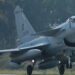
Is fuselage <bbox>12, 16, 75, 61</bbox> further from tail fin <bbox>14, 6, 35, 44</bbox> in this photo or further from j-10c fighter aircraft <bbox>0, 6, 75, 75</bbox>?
tail fin <bbox>14, 6, 35, 44</bbox>

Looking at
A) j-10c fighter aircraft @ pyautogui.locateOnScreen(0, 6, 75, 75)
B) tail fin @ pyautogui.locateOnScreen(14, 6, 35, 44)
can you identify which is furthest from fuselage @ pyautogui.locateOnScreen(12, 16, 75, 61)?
tail fin @ pyautogui.locateOnScreen(14, 6, 35, 44)

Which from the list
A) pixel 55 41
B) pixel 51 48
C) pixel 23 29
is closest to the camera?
pixel 55 41

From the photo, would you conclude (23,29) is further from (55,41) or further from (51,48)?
(55,41)

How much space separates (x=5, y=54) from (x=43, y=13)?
1572 inches

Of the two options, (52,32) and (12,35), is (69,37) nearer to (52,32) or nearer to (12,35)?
(52,32)

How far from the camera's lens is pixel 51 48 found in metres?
22.7

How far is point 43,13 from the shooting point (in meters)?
63.3

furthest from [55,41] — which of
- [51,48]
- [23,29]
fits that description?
[23,29]

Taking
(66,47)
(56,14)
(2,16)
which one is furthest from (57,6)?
(66,47)

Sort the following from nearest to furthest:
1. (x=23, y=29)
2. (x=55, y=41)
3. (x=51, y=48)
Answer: (x=55, y=41)
(x=51, y=48)
(x=23, y=29)

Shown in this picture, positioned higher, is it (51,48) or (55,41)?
(55,41)

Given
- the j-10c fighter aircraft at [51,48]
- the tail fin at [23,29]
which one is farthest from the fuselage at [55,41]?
the tail fin at [23,29]

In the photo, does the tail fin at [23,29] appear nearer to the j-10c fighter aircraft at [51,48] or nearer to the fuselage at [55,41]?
the j-10c fighter aircraft at [51,48]

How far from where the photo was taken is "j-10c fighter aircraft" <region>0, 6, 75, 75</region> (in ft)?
70.2
